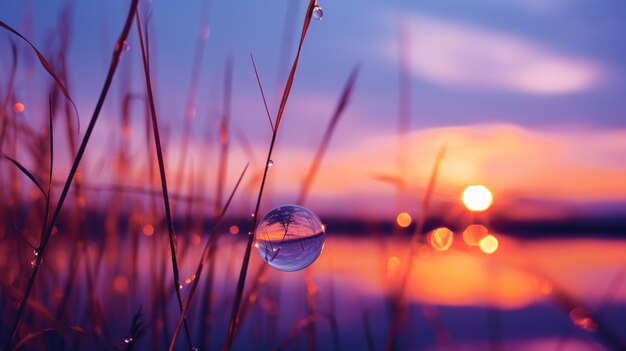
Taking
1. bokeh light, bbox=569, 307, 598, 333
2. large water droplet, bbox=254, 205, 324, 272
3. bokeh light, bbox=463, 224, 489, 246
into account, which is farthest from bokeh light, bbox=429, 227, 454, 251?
bokeh light, bbox=569, 307, 598, 333

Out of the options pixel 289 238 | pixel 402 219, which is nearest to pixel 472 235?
pixel 402 219

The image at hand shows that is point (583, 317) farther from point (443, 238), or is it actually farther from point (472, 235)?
point (443, 238)

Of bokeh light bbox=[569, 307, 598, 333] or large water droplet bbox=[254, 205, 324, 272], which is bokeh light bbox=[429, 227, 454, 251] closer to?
large water droplet bbox=[254, 205, 324, 272]

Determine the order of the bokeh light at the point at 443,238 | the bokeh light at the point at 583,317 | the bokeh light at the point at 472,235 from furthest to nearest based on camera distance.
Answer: the bokeh light at the point at 443,238 < the bokeh light at the point at 472,235 < the bokeh light at the point at 583,317

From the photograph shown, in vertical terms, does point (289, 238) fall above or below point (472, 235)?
below

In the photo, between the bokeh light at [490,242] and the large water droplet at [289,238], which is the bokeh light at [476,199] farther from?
the large water droplet at [289,238]

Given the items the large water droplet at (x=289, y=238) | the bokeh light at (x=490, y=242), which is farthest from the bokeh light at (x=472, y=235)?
the large water droplet at (x=289, y=238)
